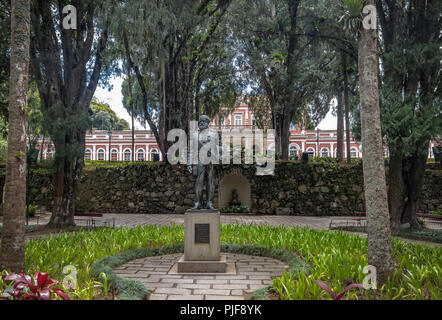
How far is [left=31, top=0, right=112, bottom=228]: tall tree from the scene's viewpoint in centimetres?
878

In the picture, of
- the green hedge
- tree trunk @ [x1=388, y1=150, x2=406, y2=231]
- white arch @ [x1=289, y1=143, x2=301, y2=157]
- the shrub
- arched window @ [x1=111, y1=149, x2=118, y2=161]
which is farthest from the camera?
arched window @ [x1=111, y1=149, x2=118, y2=161]

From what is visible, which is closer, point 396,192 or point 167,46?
point 396,192

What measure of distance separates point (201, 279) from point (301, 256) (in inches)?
71.9

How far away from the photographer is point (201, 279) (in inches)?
174

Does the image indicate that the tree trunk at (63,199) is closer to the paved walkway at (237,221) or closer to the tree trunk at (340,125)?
the paved walkway at (237,221)

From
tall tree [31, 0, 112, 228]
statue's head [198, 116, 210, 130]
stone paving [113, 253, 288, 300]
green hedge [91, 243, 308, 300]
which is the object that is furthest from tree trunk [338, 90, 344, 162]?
statue's head [198, 116, 210, 130]

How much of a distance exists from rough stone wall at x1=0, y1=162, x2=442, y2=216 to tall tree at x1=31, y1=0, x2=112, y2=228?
533cm

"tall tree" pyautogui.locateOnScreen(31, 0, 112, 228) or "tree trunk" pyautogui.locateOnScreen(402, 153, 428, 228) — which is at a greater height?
"tall tree" pyautogui.locateOnScreen(31, 0, 112, 228)

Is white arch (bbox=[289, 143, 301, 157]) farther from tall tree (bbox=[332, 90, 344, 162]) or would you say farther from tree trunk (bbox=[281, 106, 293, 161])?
tree trunk (bbox=[281, 106, 293, 161])

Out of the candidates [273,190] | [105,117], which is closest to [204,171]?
[273,190]

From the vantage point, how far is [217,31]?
607 inches

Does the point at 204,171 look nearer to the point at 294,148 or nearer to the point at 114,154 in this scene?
the point at 294,148

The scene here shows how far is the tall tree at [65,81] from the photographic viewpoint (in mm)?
8781

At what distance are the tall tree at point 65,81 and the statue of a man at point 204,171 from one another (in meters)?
5.05
